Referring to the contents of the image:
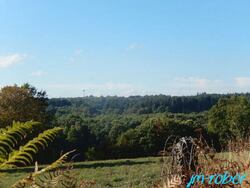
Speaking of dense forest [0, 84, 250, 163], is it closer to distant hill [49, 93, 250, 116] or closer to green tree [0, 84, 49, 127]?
green tree [0, 84, 49, 127]

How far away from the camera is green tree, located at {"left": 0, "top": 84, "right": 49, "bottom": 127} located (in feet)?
101

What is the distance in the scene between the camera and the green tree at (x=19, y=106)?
101 feet

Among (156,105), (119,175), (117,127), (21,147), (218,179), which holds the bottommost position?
(117,127)

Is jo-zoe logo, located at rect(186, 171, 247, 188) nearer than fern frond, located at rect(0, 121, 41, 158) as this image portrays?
No

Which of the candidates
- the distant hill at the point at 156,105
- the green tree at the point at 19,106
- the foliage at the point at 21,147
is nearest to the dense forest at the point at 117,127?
the green tree at the point at 19,106

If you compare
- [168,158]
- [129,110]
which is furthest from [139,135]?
[129,110]

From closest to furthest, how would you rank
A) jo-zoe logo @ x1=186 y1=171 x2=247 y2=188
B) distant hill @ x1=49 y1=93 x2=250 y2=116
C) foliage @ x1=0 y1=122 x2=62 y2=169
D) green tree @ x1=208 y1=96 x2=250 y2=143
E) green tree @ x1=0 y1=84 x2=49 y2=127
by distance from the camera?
1. foliage @ x1=0 y1=122 x2=62 y2=169
2. jo-zoe logo @ x1=186 y1=171 x2=247 y2=188
3. green tree @ x1=0 y1=84 x2=49 y2=127
4. green tree @ x1=208 y1=96 x2=250 y2=143
5. distant hill @ x1=49 y1=93 x2=250 y2=116

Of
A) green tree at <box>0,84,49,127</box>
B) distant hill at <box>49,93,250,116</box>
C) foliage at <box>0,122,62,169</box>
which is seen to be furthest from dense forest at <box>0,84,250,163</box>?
distant hill at <box>49,93,250,116</box>

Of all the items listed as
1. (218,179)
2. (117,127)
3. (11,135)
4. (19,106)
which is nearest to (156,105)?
(117,127)

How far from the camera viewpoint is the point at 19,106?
31859 millimetres

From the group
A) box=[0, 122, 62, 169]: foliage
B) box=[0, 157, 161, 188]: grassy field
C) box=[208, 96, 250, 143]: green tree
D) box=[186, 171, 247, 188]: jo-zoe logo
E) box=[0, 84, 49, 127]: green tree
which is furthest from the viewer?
box=[208, 96, 250, 143]: green tree

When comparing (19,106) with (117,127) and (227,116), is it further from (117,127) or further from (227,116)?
(117,127)

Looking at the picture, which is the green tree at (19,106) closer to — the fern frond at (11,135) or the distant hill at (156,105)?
the fern frond at (11,135)

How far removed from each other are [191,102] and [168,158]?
127 meters
